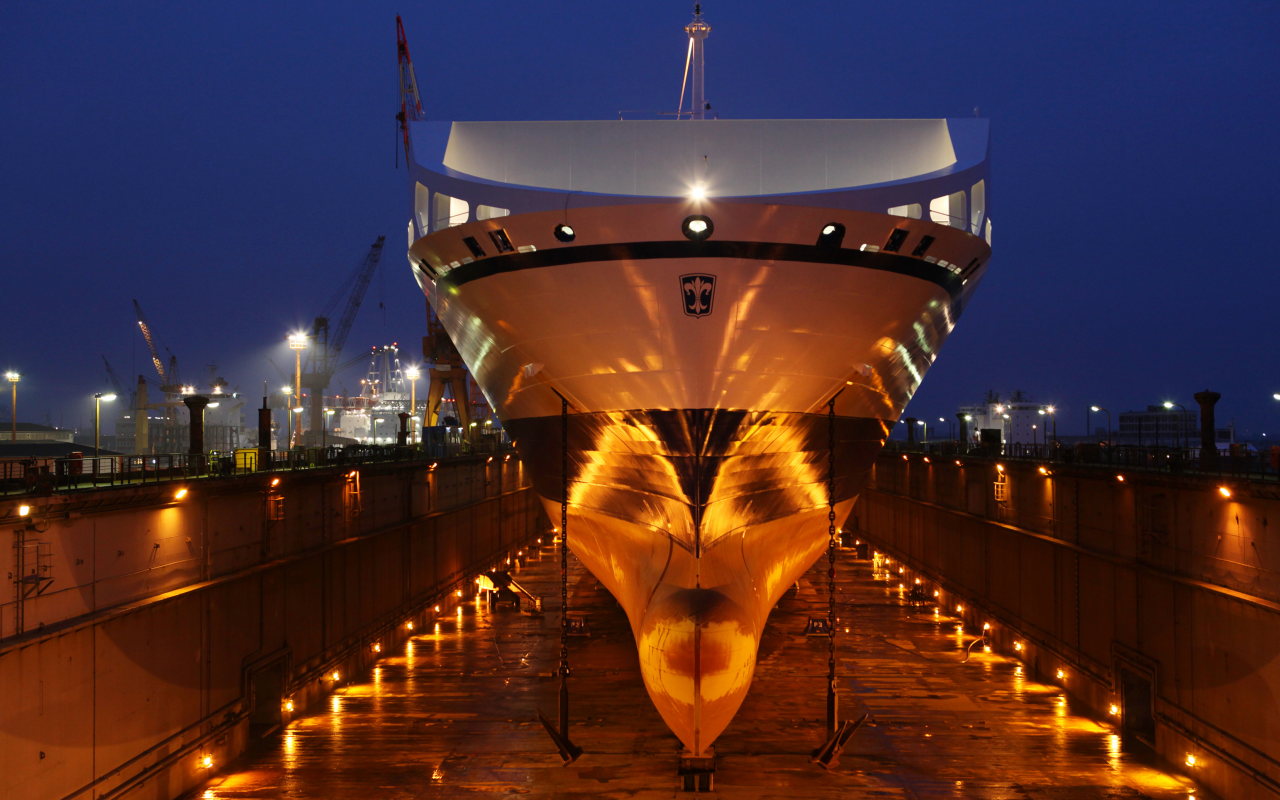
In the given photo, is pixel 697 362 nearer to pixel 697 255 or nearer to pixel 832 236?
pixel 697 255

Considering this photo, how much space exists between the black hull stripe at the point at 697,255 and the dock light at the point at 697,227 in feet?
→ 0.30

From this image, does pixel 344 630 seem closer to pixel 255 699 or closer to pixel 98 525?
pixel 255 699

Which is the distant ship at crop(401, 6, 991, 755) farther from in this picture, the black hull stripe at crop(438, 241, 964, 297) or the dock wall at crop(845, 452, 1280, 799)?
the dock wall at crop(845, 452, 1280, 799)

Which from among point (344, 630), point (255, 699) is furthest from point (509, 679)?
point (255, 699)

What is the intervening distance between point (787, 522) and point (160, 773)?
33.9 ft

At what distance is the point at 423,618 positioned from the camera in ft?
79.1

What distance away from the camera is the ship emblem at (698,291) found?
32.7ft

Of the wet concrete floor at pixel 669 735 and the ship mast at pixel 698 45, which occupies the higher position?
the ship mast at pixel 698 45

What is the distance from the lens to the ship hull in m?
10.0

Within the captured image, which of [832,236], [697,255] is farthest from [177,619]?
[832,236]

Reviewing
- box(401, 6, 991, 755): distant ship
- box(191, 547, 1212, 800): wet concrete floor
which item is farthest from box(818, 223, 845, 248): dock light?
box(191, 547, 1212, 800): wet concrete floor

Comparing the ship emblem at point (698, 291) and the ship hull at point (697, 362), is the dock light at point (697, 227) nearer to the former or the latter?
the ship hull at point (697, 362)


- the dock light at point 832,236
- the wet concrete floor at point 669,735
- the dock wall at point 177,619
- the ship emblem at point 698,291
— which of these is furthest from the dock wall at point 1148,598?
the dock wall at point 177,619

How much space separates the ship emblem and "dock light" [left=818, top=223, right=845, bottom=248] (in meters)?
1.52
